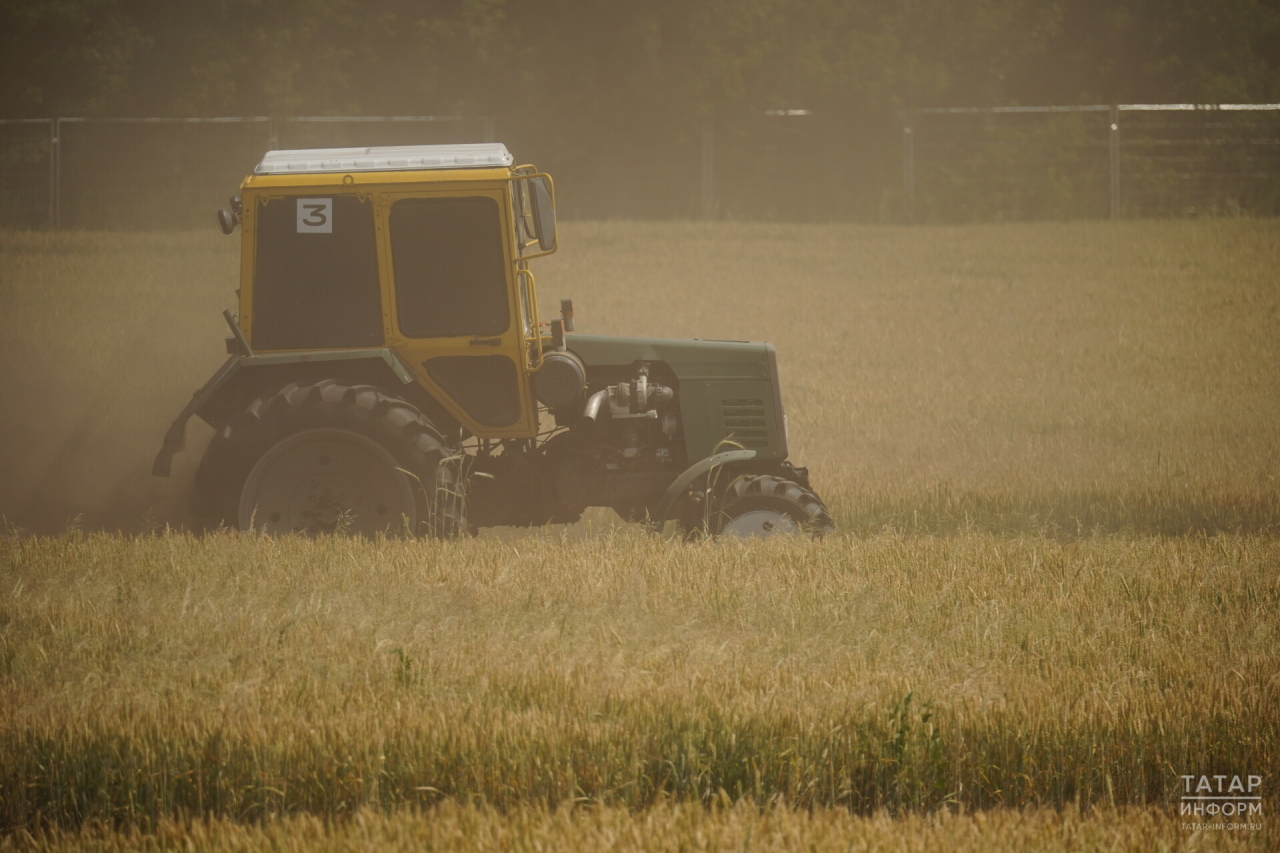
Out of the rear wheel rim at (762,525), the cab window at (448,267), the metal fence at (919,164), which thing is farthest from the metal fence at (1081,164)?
the cab window at (448,267)

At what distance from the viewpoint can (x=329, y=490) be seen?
304 inches

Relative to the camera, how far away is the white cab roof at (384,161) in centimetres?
793

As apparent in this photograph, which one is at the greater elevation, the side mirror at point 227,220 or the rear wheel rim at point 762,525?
the side mirror at point 227,220

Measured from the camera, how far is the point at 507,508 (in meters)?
8.43

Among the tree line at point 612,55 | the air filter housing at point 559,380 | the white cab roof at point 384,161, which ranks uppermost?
the tree line at point 612,55

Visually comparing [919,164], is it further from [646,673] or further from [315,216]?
[646,673]

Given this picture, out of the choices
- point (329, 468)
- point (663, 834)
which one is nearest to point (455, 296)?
point (329, 468)

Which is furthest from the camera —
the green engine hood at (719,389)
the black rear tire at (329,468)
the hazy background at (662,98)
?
the hazy background at (662,98)

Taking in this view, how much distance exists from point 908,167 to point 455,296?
69.9ft

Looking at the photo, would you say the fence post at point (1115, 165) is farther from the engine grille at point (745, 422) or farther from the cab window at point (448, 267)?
the cab window at point (448, 267)

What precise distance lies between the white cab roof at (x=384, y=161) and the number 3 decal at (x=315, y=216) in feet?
0.64

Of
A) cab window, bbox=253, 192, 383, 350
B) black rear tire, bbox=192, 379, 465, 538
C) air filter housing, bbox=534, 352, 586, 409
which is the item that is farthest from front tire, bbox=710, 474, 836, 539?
cab window, bbox=253, 192, 383, 350

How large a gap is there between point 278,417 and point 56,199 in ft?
67.0

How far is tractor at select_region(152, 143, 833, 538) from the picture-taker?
762 centimetres
